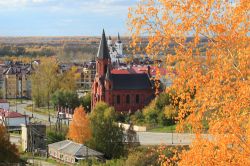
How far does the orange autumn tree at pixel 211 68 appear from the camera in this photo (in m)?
7.09

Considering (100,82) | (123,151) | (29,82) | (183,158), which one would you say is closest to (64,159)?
(123,151)

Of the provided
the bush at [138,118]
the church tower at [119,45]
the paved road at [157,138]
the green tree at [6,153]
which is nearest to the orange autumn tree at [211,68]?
the green tree at [6,153]

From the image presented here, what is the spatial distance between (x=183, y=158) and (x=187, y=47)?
1.63 m

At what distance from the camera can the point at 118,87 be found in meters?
50.7

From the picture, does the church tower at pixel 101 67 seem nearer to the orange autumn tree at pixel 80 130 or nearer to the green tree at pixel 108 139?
the orange autumn tree at pixel 80 130

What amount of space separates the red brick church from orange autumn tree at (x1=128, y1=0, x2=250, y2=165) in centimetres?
4204

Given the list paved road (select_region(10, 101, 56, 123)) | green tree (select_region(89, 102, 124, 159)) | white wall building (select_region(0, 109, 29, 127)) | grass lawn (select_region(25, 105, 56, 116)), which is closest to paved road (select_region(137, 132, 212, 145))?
green tree (select_region(89, 102, 124, 159))

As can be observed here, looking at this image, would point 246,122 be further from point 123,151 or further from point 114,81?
point 114,81

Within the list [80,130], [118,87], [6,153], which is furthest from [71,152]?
[118,87]

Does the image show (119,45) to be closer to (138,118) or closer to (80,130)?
(138,118)

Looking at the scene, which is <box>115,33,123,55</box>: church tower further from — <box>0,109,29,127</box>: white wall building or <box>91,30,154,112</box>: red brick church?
<box>0,109,29,127</box>: white wall building

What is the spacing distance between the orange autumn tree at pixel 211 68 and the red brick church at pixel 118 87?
42042 millimetres

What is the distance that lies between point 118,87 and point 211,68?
142 feet

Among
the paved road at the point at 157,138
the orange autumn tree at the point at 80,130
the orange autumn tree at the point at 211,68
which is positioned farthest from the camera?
the paved road at the point at 157,138
